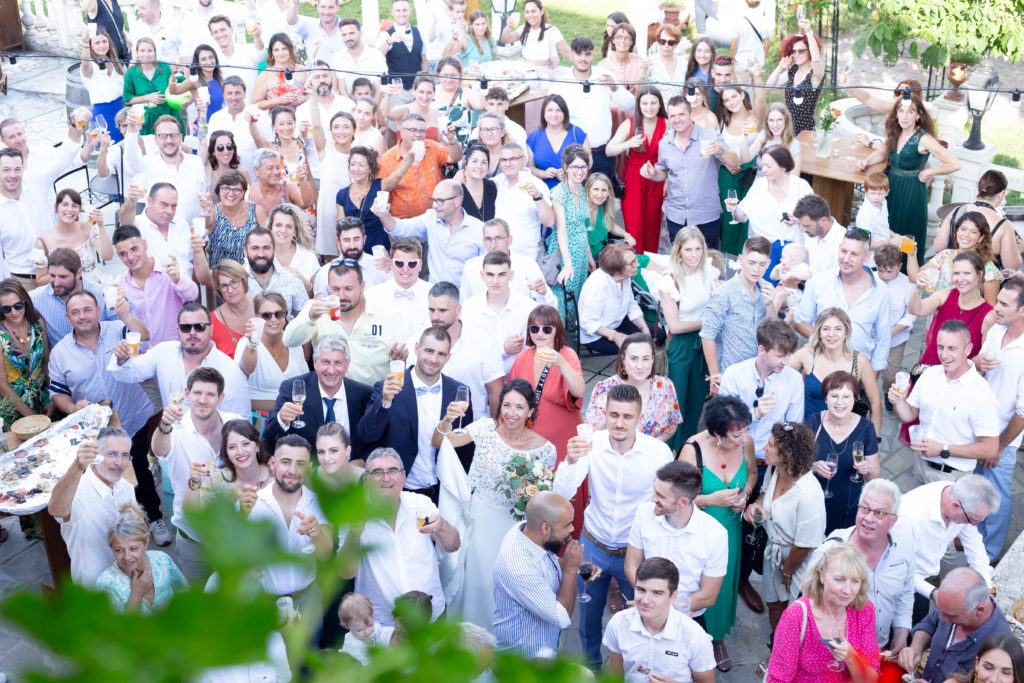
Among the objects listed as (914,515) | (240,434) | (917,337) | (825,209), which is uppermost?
(825,209)

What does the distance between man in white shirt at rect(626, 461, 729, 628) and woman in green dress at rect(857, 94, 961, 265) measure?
5006mm

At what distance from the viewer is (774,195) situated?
8086mm

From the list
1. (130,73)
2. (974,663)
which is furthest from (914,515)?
(130,73)

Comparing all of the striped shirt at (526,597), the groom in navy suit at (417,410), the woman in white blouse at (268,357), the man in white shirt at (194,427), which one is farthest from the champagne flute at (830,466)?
the man in white shirt at (194,427)

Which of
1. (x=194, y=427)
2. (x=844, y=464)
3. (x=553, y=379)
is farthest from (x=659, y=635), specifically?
(x=194, y=427)

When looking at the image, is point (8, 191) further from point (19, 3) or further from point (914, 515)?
point (19, 3)

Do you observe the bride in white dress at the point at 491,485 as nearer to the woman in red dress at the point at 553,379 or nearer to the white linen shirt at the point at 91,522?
the woman in red dress at the point at 553,379

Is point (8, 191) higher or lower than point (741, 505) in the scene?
higher

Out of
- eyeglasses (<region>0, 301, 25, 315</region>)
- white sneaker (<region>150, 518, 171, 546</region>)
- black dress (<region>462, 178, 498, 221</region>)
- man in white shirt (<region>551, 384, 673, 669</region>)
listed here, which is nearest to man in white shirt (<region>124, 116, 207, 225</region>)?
eyeglasses (<region>0, 301, 25, 315</region>)

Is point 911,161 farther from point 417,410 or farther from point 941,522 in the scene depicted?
point 417,410

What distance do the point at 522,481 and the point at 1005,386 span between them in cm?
304

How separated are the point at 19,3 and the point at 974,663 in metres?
15.5

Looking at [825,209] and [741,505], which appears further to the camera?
[825,209]

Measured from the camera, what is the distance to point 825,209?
7.47 meters
